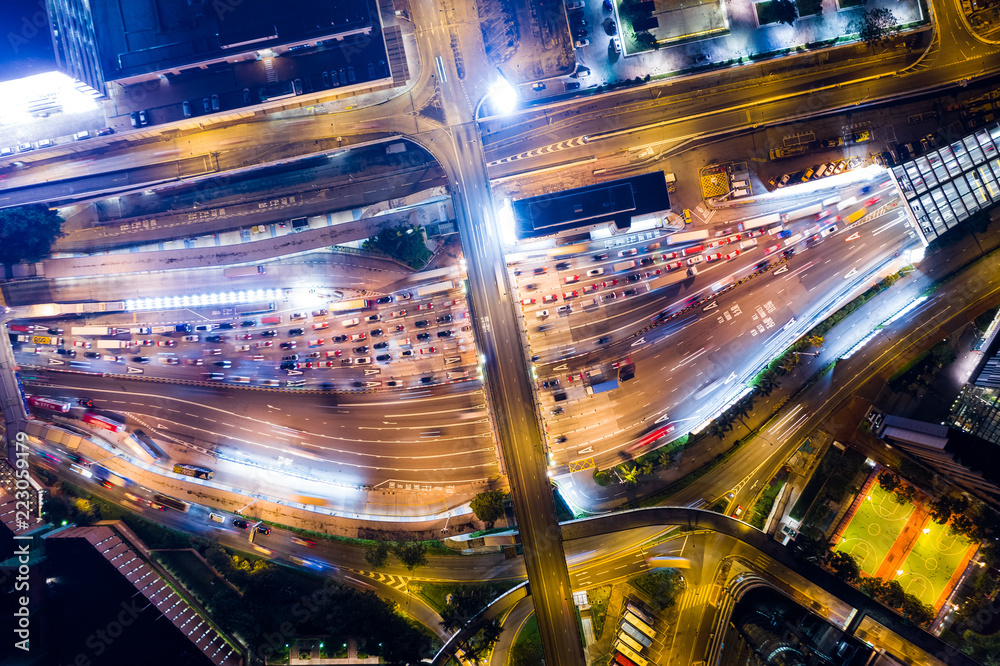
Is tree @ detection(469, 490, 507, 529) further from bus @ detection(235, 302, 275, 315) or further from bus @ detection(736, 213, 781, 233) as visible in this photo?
bus @ detection(736, 213, 781, 233)

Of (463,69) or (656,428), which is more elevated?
(463,69)

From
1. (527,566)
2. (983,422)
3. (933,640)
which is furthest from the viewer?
(527,566)

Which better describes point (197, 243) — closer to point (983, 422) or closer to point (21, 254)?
point (21, 254)

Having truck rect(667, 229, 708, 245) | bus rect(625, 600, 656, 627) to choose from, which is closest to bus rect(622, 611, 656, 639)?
bus rect(625, 600, 656, 627)

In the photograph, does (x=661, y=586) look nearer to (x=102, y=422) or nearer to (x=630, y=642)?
(x=630, y=642)

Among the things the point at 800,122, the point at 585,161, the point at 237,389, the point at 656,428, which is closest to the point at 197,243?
the point at 237,389

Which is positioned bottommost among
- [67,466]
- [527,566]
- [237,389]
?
[527,566]

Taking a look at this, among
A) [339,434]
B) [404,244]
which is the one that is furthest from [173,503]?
[404,244]
